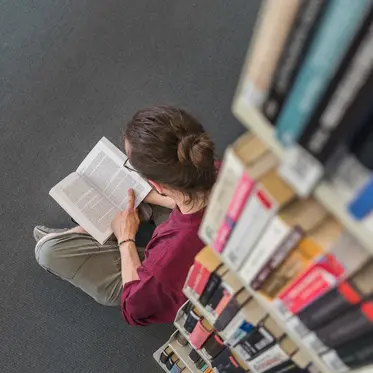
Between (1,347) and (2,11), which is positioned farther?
(2,11)

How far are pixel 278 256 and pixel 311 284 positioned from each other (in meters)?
0.06

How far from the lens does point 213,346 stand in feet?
3.53

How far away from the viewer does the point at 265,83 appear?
0.53 m

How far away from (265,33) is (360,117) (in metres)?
0.13

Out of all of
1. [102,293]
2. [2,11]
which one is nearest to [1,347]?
[102,293]

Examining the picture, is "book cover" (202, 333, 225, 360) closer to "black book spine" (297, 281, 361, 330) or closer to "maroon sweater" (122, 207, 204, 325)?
"maroon sweater" (122, 207, 204, 325)

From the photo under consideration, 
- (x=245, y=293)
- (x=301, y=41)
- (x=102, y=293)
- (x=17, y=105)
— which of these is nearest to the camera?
(x=301, y=41)

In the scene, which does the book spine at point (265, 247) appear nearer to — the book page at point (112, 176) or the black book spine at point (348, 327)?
the black book spine at point (348, 327)

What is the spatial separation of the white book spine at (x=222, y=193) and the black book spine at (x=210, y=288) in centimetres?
10

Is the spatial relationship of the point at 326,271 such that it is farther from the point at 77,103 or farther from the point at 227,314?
the point at 77,103

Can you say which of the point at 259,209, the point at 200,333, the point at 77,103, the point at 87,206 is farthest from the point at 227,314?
the point at 77,103

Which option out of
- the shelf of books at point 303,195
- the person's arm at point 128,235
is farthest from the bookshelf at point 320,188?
the person's arm at point 128,235

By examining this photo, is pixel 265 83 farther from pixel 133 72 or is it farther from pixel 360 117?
pixel 133 72

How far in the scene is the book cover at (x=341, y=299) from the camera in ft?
1.97
